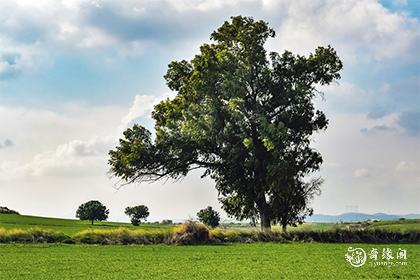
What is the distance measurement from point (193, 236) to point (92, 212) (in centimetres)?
4893

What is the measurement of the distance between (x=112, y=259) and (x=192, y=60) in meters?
21.2

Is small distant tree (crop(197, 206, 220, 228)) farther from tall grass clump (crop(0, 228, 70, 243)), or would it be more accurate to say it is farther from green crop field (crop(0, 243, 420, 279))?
green crop field (crop(0, 243, 420, 279))

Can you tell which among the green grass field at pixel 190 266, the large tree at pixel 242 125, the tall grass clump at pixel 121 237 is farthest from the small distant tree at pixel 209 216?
the green grass field at pixel 190 266

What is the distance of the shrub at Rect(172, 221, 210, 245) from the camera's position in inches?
1184

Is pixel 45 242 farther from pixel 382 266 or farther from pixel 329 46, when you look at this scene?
pixel 329 46

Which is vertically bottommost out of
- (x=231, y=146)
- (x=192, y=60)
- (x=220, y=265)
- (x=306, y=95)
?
(x=220, y=265)

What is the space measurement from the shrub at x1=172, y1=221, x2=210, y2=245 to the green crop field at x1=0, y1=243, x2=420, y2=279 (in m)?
6.83

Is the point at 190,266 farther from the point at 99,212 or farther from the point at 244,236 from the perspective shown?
the point at 99,212

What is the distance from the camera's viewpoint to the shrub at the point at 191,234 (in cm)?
3008

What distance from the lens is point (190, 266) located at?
59.6 feet

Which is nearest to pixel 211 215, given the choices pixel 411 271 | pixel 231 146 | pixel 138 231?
pixel 231 146

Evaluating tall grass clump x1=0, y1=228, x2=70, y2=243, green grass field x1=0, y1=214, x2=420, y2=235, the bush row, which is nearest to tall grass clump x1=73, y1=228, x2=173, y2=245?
the bush row

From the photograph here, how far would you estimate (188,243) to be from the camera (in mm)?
30062

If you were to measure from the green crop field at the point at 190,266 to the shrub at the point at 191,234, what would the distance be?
683cm
